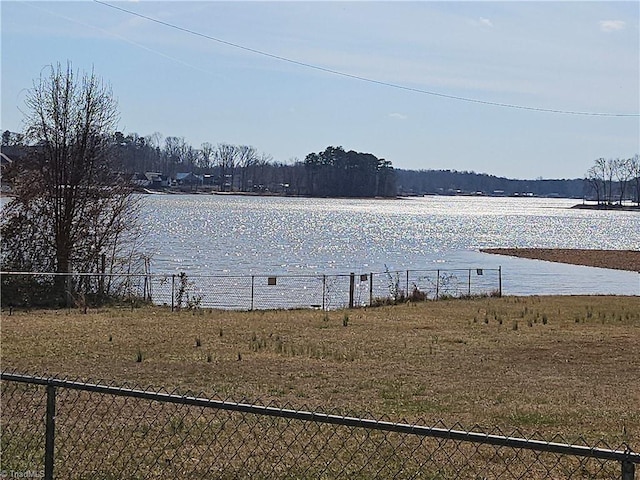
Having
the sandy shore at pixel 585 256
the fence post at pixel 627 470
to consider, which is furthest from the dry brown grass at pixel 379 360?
the sandy shore at pixel 585 256

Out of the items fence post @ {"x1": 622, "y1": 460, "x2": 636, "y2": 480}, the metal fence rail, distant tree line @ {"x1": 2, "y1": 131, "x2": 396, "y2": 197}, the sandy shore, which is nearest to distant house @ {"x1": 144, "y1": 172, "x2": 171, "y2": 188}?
distant tree line @ {"x1": 2, "y1": 131, "x2": 396, "y2": 197}

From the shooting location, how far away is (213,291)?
104 feet

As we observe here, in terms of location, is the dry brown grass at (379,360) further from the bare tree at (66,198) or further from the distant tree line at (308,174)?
the distant tree line at (308,174)

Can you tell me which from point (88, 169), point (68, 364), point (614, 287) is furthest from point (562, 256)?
point (68, 364)

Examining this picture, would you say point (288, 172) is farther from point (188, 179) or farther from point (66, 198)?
point (66, 198)

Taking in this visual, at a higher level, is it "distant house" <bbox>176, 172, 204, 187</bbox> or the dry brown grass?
"distant house" <bbox>176, 172, 204, 187</bbox>

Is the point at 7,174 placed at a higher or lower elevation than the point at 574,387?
higher

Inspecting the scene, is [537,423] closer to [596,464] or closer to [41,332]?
[596,464]

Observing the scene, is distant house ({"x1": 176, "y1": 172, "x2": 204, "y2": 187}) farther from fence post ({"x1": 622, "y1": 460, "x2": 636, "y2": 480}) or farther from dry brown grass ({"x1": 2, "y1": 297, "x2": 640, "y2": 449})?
fence post ({"x1": 622, "y1": 460, "x2": 636, "y2": 480})

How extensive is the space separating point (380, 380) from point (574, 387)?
273 cm

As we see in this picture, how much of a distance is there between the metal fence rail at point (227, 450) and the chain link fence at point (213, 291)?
46.3 ft

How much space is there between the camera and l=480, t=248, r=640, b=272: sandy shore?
5700 cm

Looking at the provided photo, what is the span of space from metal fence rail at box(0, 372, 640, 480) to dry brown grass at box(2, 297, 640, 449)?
Result: 1313 mm

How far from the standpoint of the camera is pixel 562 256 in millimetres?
61844
